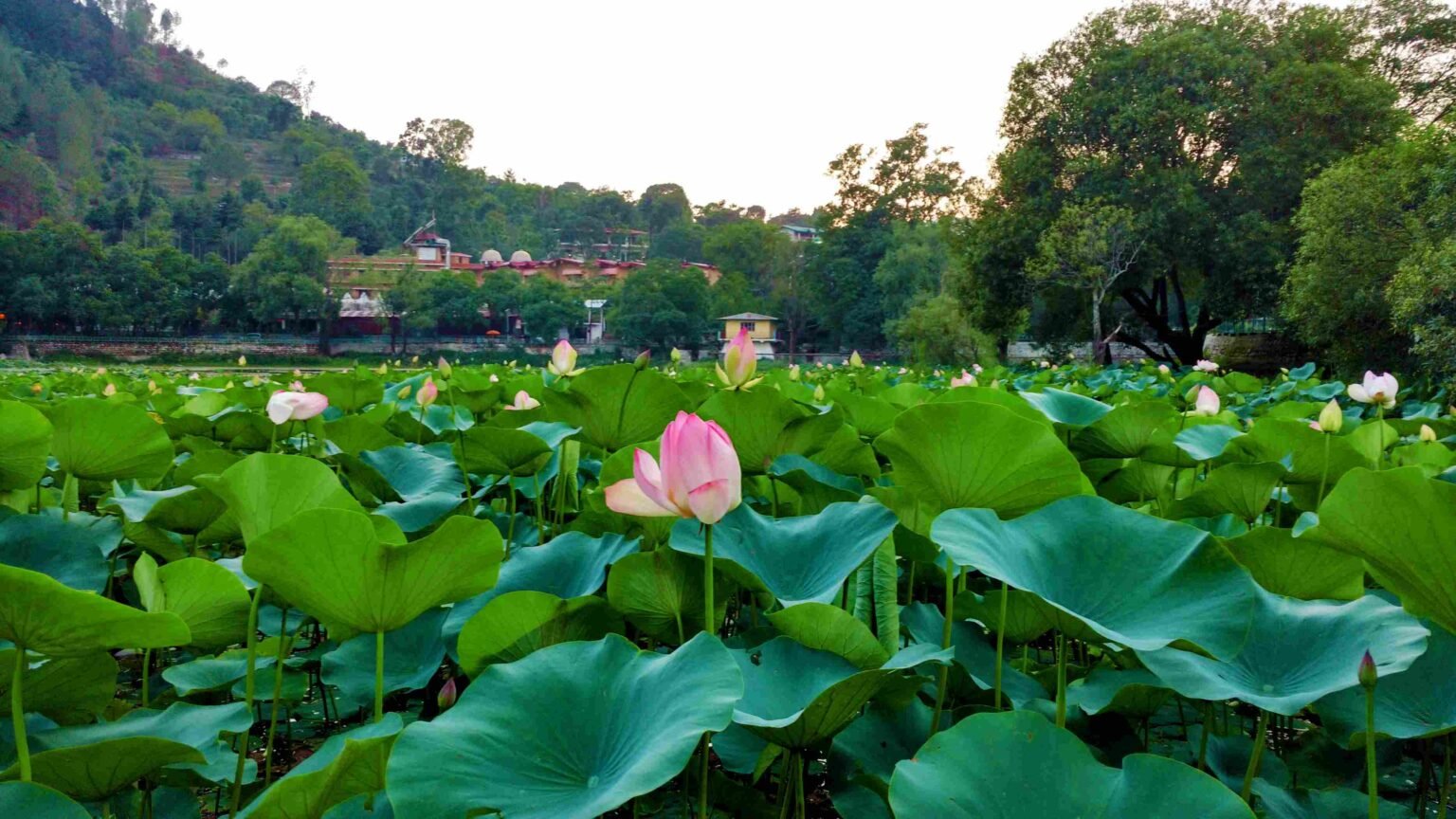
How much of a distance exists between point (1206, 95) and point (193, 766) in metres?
15.8

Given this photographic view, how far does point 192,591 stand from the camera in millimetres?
801

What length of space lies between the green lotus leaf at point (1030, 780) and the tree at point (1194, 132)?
1459cm

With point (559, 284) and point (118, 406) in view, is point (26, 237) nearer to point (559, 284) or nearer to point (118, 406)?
point (559, 284)

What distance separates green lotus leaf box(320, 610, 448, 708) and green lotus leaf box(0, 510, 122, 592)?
0.26 m

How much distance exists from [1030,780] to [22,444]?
1.10 meters

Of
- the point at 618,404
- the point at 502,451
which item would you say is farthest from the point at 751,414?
the point at 502,451

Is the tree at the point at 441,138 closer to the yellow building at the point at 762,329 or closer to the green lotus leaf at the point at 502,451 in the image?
the yellow building at the point at 762,329

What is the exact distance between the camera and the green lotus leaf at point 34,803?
50 cm

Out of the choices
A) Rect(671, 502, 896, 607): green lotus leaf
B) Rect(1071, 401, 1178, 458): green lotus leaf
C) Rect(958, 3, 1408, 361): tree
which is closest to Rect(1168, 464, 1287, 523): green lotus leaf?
Rect(1071, 401, 1178, 458): green lotus leaf

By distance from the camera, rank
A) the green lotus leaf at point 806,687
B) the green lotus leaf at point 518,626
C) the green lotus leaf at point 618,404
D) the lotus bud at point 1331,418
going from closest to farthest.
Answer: the green lotus leaf at point 806,687 < the green lotus leaf at point 518,626 < the green lotus leaf at point 618,404 < the lotus bud at point 1331,418

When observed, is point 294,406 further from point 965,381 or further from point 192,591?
point 965,381

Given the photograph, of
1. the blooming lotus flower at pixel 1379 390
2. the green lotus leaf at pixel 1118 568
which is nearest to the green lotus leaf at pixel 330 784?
the green lotus leaf at pixel 1118 568

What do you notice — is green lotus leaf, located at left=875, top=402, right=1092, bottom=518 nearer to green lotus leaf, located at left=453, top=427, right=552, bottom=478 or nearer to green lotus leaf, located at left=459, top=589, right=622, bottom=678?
green lotus leaf, located at left=459, top=589, right=622, bottom=678

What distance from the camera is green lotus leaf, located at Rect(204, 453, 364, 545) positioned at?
31.2 inches
